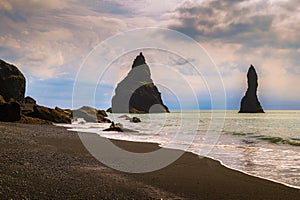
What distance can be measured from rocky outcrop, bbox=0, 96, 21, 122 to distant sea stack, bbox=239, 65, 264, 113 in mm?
175264

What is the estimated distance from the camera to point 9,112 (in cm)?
3188

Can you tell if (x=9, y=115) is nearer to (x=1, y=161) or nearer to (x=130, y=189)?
(x=1, y=161)

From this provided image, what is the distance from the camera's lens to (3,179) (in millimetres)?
7840

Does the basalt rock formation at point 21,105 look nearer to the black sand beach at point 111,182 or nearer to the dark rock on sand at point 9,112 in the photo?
the dark rock on sand at point 9,112

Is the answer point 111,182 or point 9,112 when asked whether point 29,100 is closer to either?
point 9,112

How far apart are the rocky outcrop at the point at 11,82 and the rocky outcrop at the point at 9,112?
22104 mm

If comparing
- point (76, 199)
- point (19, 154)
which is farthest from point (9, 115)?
point (76, 199)

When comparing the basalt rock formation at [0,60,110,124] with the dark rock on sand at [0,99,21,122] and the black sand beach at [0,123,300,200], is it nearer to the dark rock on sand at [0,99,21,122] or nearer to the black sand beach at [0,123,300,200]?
the dark rock on sand at [0,99,21,122]

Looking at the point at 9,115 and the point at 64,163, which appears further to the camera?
the point at 9,115

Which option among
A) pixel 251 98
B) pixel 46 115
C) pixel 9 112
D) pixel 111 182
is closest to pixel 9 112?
pixel 9 112

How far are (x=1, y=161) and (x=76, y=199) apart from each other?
4355 millimetres

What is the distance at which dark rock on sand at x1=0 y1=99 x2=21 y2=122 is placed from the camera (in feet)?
103

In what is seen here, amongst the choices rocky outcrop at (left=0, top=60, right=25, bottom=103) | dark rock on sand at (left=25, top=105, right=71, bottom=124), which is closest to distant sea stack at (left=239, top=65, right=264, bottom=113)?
rocky outcrop at (left=0, top=60, right=25, bottom=103)

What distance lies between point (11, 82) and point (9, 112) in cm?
2617
